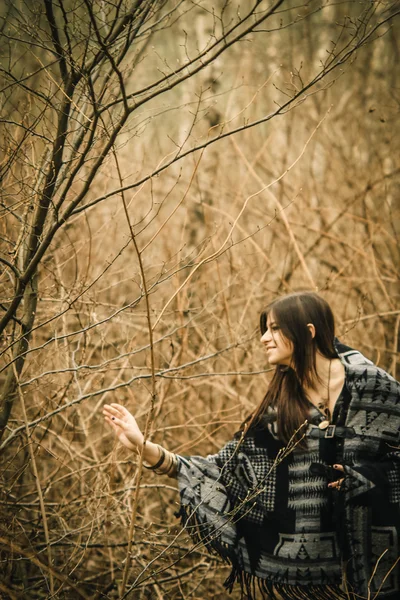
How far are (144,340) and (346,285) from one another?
167 centimetres

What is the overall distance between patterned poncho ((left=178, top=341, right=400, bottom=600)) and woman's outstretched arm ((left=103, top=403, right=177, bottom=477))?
0.08 m

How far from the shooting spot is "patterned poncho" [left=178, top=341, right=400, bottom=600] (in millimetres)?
2561

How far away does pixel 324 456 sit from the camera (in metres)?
2.65

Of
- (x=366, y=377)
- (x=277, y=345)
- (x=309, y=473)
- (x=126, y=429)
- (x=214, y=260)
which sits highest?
(x=214, y=260)

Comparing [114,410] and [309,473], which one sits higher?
[114,410]

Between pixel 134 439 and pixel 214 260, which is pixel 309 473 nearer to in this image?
pixel 134 439

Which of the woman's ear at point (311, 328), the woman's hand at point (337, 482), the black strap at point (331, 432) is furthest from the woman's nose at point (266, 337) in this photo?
the woman's hand at point (337, 482)

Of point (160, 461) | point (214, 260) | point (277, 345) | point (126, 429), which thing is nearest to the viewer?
point (126, 429)

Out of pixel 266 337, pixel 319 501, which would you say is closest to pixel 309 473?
pixel 319 501

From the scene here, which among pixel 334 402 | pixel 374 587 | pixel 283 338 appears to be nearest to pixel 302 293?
pixel 283 338

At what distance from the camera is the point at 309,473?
2678 mm

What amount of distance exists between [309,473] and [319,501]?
12 cm

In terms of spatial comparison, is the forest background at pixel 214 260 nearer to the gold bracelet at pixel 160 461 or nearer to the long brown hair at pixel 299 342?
the gold bracelet at pixel 160 461

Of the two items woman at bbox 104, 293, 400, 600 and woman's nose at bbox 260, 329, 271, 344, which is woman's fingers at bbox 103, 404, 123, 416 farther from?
woman's nose at bbox 260, 329, 271, 344
